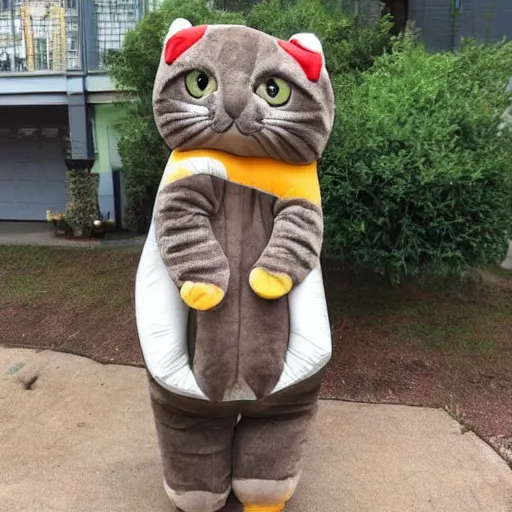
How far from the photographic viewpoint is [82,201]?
8305mm

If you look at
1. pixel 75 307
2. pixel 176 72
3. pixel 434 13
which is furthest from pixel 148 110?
pixel 434 13

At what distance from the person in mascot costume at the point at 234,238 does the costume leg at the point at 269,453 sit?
65 millimetres

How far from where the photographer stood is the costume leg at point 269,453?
2.57 meters

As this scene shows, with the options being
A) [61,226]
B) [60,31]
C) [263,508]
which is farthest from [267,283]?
[60,31]

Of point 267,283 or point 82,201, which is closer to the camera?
point 267,283

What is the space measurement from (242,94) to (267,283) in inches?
29.2

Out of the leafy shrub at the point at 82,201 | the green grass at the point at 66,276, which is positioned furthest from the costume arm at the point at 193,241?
the leafy shrub at the point at 82,201

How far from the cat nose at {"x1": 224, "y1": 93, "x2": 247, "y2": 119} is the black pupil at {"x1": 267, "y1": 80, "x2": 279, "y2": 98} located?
123 millimetres

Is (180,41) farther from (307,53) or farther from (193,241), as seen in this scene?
(193,241)

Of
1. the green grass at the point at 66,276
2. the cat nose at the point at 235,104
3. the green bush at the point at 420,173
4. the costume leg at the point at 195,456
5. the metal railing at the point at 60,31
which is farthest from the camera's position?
the metal railing at the point at 60,31

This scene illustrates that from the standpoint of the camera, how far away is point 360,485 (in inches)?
128

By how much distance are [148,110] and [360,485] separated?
12.0 feet

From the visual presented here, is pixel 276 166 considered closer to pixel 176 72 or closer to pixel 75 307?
pixel 176 72

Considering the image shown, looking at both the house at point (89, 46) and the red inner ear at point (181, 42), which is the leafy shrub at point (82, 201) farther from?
the red inner ear at point (181, 42)
